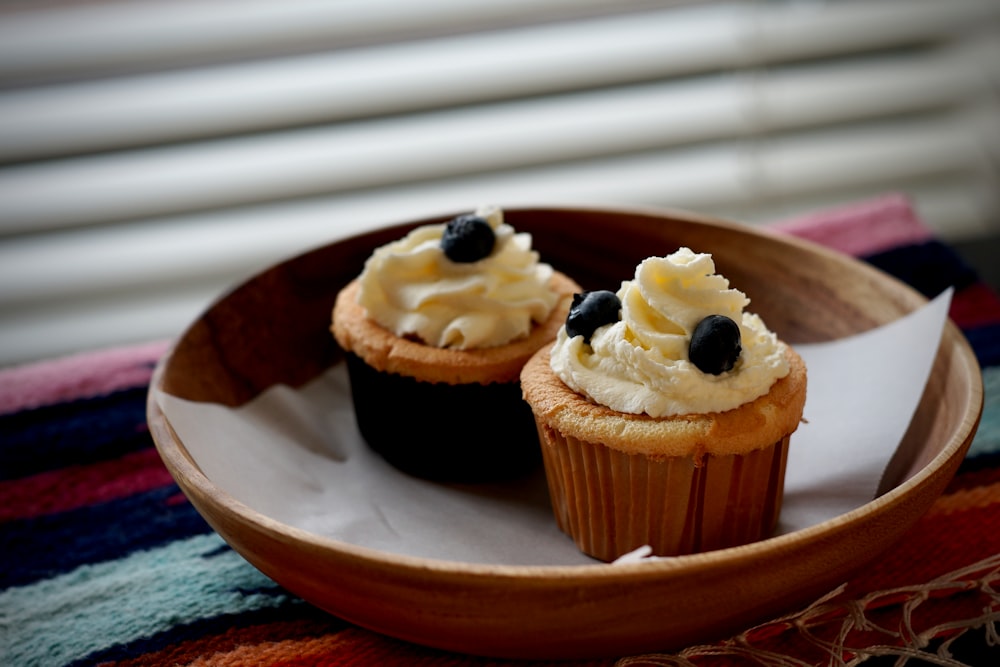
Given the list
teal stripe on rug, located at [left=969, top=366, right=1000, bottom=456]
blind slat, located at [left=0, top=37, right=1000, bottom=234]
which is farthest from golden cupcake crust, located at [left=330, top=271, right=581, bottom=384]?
blind slat, located at [left=0, top=37, right=1000, bottom=234]

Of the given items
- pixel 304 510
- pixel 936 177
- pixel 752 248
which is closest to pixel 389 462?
pixel 304 510

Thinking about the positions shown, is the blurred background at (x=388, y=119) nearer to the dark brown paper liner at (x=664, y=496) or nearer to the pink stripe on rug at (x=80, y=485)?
the pink stripe on rug at (x=80, y=485)

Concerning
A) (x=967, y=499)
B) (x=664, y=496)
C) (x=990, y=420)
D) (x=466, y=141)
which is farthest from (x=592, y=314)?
(x=466, y=141)

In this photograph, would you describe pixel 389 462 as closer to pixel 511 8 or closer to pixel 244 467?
pixel 244 467

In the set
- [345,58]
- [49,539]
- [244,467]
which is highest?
[345,58]

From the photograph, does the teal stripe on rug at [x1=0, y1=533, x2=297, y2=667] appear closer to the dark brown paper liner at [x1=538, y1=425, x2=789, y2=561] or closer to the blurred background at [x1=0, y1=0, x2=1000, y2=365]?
the dark brown paper liner at [x1=538, y1=425, x2=789, y2=561]

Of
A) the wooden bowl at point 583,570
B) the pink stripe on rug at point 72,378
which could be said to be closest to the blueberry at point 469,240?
the wooden bowl at point 583,570

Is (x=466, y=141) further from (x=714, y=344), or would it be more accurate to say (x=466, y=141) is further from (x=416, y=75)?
(x=714, y=344)
